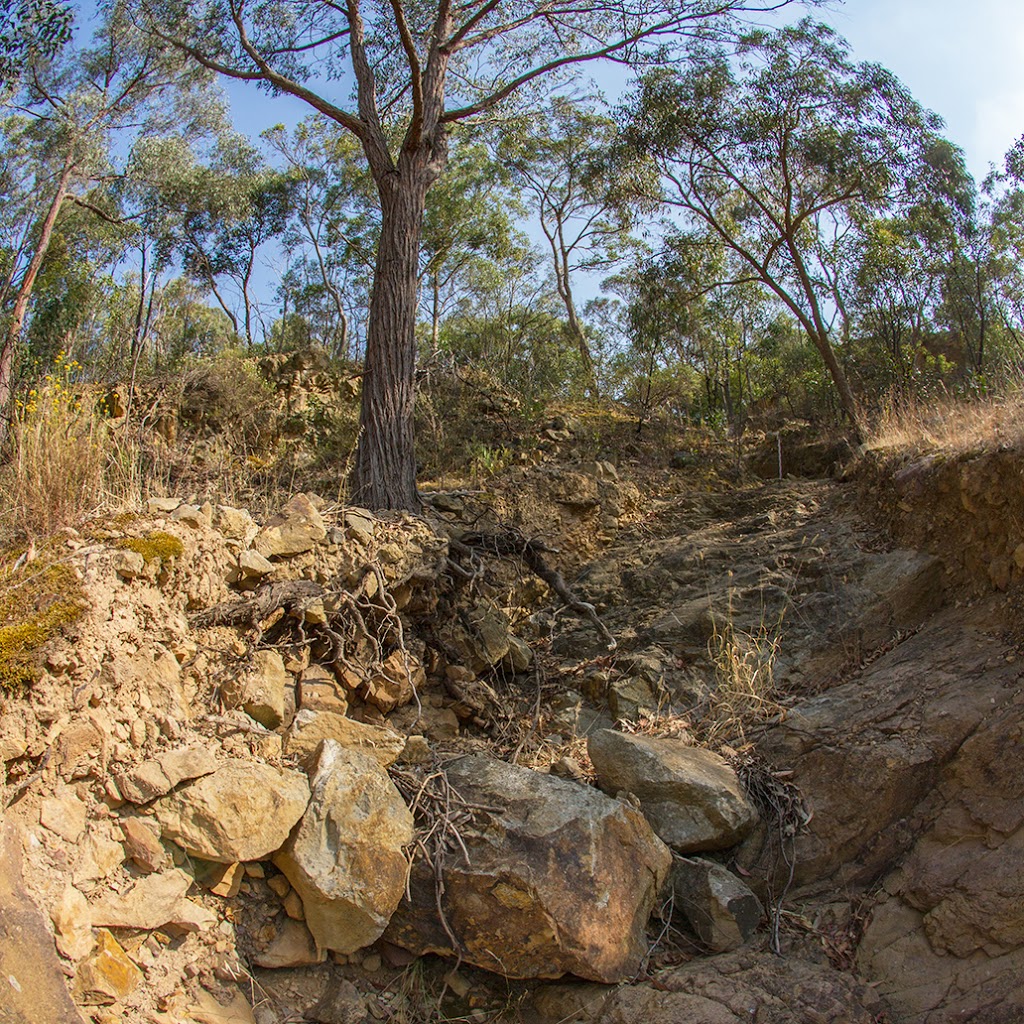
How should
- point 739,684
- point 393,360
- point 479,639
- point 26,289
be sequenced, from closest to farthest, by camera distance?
point 739,684 < point 479,639 < point 393,360 < point 26,289

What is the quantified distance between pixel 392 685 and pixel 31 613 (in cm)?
206

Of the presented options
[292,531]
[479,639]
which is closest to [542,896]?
[479,639]

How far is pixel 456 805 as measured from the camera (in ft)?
12.0

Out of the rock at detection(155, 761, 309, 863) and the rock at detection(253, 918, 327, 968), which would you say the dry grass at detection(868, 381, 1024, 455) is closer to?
the rock at detection(155, 761, 309, 863)

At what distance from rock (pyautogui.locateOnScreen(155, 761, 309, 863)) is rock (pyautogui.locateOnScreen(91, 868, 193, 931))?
126 mm

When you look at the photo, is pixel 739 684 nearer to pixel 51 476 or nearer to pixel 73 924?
pixel 73 924

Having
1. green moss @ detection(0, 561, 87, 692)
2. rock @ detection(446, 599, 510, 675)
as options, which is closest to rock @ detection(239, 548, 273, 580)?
green moss @ detection(0, 561, 87, 692)

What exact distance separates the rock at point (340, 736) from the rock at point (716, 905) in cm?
149

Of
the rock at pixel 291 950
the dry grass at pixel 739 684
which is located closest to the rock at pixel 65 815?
the rock at pixel 291 950

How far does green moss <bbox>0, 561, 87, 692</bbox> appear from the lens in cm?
286

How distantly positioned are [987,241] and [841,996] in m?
13.8

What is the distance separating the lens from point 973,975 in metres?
3.15

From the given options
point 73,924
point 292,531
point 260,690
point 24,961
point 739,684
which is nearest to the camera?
point 24,961

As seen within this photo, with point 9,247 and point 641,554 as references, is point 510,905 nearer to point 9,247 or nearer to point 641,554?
point 641,554
